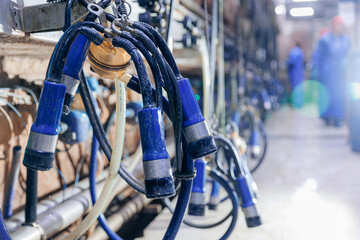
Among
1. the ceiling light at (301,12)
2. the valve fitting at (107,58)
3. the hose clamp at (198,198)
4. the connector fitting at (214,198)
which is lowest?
the connector fitting at (214,198)

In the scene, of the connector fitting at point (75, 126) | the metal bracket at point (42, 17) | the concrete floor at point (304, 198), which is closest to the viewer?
the metal bracket at point (42, 17)

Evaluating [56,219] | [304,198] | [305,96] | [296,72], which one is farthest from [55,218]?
[305,96]

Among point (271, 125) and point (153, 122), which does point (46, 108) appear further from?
point (271, 125)

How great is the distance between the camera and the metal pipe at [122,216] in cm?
162

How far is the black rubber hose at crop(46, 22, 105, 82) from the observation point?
24.4 inches

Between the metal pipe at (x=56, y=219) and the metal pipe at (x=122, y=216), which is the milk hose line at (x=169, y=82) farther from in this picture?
the metal pipe at (x=122, y=216)

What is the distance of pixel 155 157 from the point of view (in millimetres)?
601

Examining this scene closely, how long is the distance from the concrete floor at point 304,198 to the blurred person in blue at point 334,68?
191cm

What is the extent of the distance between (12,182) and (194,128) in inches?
31.1

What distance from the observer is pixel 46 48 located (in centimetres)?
109

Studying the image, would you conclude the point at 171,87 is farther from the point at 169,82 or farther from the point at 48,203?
the point at 48,203

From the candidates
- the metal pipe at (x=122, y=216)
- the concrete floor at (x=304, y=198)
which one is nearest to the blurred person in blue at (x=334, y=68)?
the concrete floor at (x=304, y=198)

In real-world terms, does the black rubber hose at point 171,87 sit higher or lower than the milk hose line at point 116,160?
higher

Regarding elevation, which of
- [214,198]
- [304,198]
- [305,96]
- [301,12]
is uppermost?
[301,12]
